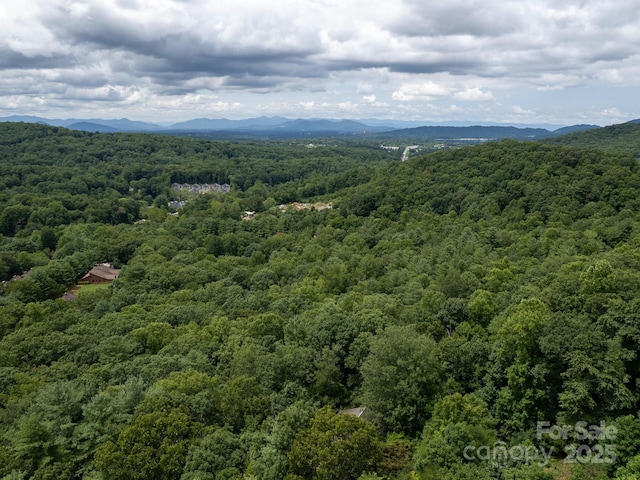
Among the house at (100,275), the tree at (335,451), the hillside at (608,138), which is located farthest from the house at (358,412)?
the hillside at (608,138)

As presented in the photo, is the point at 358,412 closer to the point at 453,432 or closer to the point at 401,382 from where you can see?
the point at 401,382

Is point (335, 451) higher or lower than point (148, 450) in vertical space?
higher

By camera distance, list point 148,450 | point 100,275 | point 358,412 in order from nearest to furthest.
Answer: point 148,450 < point 358,412 < point 100,275

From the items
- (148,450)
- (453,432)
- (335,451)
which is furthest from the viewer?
(148,450)

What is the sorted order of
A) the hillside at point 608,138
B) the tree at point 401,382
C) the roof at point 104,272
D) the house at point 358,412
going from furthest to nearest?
the hillside at point 608,138 → the roof at point 104,272 → the house at point 358,412 → the tree at point 401,382

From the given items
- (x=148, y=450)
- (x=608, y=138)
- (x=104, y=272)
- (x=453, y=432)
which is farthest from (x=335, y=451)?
(x=608, y=138)

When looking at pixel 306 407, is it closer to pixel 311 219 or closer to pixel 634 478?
pixel 634 478

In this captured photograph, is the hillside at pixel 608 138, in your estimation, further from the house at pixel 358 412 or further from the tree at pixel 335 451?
the tree at pixel 335 451
